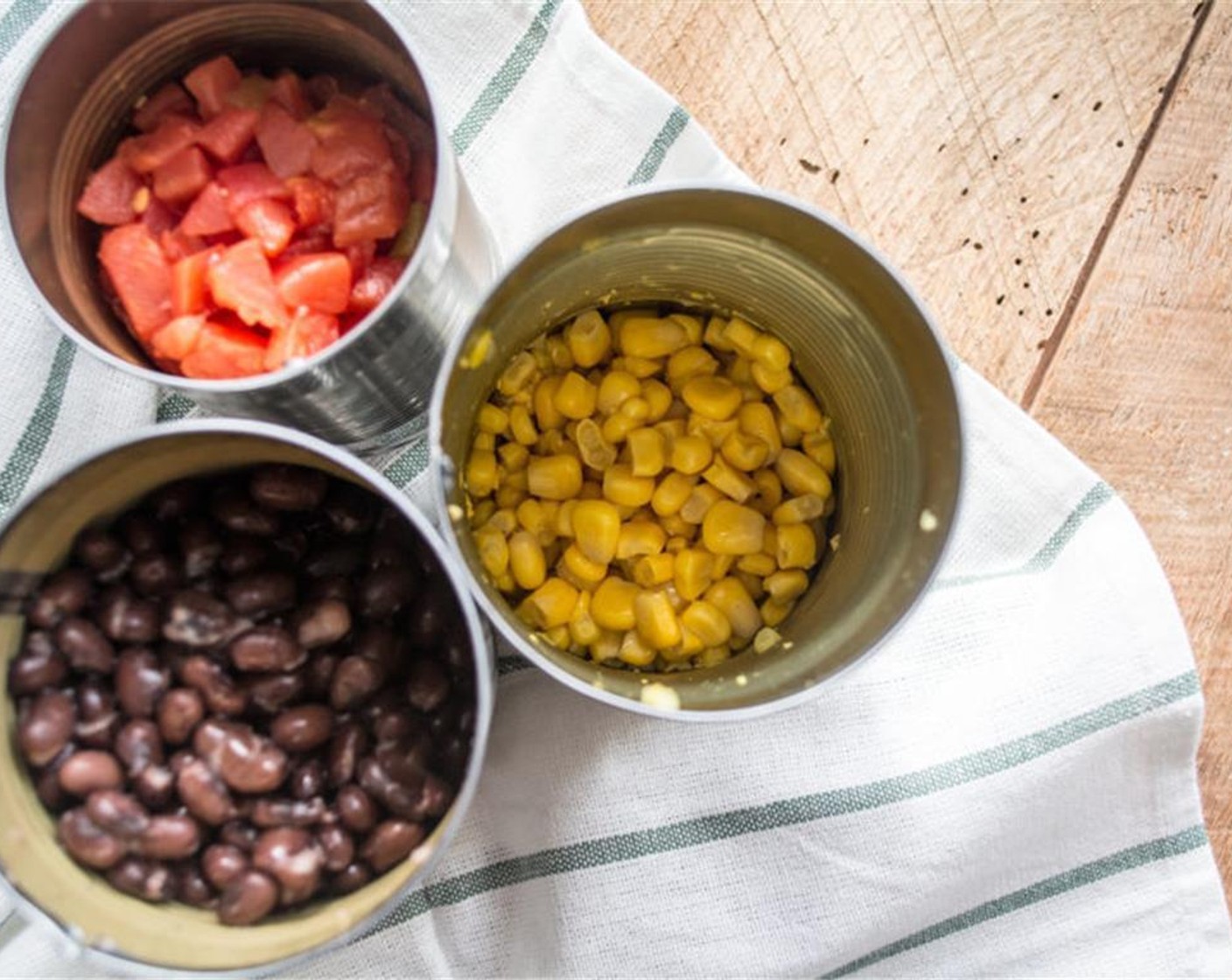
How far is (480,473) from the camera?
2.87 ft

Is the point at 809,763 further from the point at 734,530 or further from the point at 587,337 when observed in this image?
the point at 587,337

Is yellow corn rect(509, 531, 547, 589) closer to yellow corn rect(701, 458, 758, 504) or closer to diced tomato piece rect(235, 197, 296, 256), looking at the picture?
yellow corn rect(701, 458, 758, 504)

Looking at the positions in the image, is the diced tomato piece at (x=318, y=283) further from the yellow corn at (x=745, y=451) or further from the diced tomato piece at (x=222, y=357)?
the yellow corn at (x=745, y=451)

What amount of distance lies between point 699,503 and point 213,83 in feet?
1.44

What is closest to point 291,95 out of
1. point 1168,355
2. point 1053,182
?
point 1053,182

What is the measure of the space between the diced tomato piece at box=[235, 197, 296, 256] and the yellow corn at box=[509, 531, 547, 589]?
0.25 m

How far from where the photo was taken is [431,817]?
76 cm

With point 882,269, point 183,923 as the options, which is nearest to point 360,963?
point 183,923

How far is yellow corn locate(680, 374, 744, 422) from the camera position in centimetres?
89

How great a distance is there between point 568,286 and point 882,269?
8.1 inches

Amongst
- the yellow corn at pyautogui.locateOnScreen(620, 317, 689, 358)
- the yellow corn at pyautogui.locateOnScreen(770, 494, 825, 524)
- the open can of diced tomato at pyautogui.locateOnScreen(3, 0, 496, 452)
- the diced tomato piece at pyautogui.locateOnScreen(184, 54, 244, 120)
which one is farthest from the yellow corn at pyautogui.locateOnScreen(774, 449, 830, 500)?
the diced tomato piece at pyautogui.locateOnScreen(184, 54, 244, 120)

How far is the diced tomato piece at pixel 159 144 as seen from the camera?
85 cm

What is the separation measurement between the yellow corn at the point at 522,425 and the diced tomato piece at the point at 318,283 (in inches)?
5.5

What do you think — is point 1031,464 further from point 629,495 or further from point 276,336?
point 276,336
